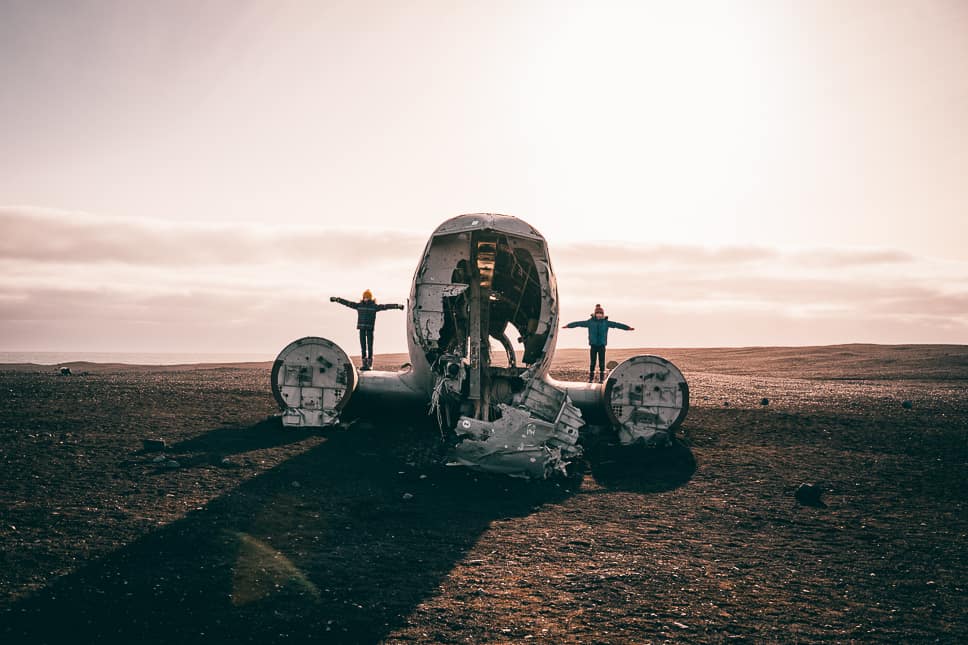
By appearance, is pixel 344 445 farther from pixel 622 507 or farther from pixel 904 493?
pixel 904 493

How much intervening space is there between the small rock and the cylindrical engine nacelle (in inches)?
310

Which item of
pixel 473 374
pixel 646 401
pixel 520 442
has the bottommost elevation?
pixel 520 442

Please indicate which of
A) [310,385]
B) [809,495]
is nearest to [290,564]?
[310,385]

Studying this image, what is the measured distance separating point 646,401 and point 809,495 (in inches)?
145

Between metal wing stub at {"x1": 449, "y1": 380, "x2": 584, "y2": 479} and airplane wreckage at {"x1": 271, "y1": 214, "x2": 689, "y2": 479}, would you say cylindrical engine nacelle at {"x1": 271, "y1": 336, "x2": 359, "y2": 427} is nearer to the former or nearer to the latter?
airplane wreckage at {"x1": 271, "y1": 214, "x2": 689, "y2": 479}

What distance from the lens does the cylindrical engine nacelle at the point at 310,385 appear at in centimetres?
1228

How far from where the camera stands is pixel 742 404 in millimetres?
16109

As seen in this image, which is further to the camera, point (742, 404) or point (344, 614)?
point (742, 404)

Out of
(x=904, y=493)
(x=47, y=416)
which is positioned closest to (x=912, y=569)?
(x=904, y=493)

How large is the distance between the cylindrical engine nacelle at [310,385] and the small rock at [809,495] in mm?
7871

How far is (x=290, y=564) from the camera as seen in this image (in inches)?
245

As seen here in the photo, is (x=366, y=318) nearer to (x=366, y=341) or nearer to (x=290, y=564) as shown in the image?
(x=366, y=341)

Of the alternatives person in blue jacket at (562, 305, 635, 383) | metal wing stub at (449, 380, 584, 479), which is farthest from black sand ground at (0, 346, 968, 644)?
person in blue jacket at (562, 305, 635, 383)

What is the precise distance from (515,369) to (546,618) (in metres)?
6.82
